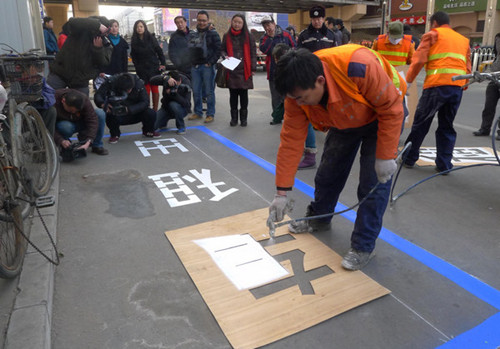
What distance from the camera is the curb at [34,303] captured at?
195cm

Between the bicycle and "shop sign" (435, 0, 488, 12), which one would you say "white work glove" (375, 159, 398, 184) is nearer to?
the bicycle

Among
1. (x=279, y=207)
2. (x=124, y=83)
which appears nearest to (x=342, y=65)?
(x=279, y=207)

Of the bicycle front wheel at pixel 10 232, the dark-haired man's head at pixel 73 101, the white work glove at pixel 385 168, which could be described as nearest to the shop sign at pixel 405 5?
the dark-haired man's head at pixel 73 101

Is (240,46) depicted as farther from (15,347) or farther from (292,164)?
(15,347)

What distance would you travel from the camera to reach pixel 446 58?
14.2ft

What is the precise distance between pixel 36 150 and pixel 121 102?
2.00 meters

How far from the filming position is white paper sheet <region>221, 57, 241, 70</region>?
646 cm

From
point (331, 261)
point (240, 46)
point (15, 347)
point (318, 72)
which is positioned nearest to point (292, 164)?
point (318, 72)

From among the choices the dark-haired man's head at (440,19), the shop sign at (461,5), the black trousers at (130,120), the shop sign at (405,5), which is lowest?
the black trousers at (130,120)

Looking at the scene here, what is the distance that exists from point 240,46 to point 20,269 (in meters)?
5.25

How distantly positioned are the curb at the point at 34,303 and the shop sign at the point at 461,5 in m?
23.7

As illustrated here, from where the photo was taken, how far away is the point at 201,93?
730 centimetres

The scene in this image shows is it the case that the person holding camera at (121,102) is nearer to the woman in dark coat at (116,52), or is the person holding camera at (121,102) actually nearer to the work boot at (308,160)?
the woman in dark coat at (116,52)

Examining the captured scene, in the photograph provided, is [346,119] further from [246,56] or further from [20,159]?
[246,56]
